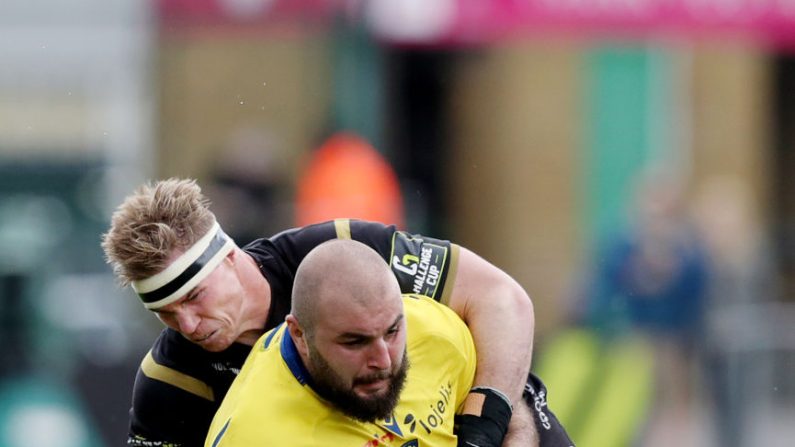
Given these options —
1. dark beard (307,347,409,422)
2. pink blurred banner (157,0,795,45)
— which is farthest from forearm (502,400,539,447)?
pink blurred banner (157,0,795,45)

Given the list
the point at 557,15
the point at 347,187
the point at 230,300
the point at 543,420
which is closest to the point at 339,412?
the point at 230,300

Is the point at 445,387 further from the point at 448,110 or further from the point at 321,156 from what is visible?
the point at 448,110

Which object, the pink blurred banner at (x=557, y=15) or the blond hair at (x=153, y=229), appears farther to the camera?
the pink blurred banner at (x=557, y=15)

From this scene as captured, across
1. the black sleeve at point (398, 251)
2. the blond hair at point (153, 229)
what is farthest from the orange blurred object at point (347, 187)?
the blond hair at point (153, 229)

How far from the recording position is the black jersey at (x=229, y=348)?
5.78 meters

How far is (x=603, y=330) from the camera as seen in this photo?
1164 centimetres

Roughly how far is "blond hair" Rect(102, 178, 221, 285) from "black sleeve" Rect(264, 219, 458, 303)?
0.33 metres

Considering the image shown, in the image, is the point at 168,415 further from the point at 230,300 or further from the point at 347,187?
the point at 347,187

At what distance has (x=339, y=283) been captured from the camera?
5.04 meters

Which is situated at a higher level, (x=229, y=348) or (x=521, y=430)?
(x=229, y=348)

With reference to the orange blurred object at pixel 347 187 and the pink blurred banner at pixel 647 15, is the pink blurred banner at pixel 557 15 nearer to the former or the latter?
the pink blurred banner at pixel 647 15

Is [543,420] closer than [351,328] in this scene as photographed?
No

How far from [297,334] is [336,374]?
19cm

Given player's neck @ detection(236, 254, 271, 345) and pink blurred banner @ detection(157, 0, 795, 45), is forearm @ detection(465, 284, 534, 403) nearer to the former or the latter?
player's neck @ detection(236, 254, 271, 345)
